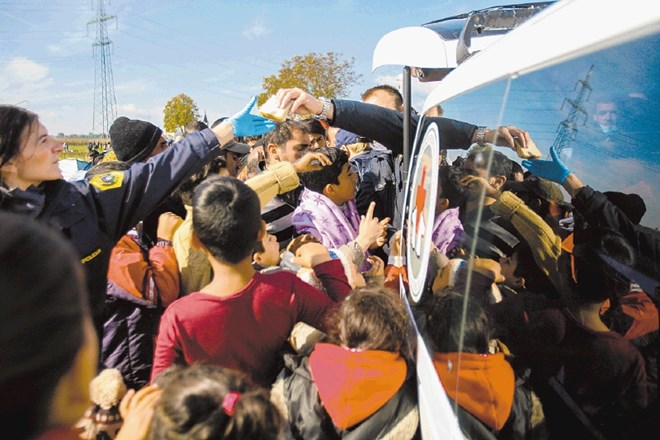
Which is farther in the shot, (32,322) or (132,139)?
(132,139)

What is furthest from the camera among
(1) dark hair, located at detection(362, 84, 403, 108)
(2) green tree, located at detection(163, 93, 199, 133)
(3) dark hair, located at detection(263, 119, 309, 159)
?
(2) green tree, located at detection(163, 93, 199, 133)

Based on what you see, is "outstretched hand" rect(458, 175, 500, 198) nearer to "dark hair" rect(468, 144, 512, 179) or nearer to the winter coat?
"dark hair" rect(468, 144, 512, 179)

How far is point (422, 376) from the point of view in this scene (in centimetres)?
150

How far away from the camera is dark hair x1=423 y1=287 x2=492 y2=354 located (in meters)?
1.16

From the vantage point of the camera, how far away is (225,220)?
160 cm

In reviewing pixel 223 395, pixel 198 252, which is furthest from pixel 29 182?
pixel 223 395

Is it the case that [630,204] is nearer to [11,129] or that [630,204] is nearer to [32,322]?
[32,322]

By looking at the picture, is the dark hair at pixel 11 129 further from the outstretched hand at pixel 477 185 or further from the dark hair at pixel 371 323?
the outstretched hand at pixel 477 185

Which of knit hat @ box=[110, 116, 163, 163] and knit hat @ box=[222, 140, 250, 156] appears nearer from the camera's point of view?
knit hat @ box=[110, 116, 163, 163]

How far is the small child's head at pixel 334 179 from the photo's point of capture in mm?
2631

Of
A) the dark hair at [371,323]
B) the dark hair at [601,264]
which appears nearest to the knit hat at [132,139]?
the dark hair at [371,323]

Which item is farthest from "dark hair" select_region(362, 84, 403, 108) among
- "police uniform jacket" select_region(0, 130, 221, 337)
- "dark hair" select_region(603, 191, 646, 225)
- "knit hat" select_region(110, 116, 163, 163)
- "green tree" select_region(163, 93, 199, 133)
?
"green tree" select_region(163, 93, 199, 133)

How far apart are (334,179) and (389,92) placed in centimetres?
170

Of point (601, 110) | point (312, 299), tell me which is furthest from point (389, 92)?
point (601, 110)
